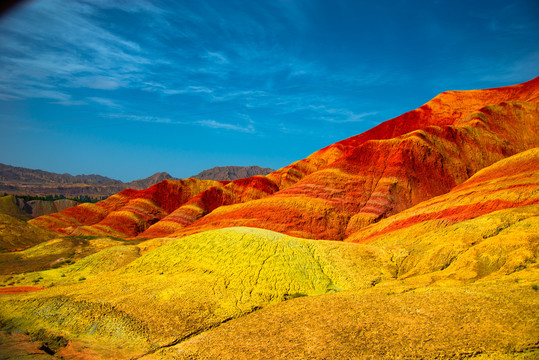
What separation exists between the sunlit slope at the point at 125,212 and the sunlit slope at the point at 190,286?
188 ft

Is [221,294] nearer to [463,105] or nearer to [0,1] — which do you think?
[0,1]

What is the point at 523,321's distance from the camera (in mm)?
12391

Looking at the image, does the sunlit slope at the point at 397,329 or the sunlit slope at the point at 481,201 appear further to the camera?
the sunlit slope at the point at 481,201

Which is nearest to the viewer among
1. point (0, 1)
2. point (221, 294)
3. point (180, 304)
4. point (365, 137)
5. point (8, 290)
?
point (0, 1)

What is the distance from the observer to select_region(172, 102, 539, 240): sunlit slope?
5544 centimetres

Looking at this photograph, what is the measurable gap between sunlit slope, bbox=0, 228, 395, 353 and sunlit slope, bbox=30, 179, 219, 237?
57.2m

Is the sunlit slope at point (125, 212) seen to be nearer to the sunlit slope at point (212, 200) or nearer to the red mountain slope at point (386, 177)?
the sunlit slope at point (212, 200)

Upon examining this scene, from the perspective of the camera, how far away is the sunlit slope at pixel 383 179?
182 ft

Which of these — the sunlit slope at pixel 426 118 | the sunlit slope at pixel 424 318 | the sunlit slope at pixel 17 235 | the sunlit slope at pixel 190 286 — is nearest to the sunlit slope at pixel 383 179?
the sunlit slope at pixel 426 118

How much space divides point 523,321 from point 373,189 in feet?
160

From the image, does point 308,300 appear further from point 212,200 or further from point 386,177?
point 212,200

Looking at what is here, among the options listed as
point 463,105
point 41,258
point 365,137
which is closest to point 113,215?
point 41,258

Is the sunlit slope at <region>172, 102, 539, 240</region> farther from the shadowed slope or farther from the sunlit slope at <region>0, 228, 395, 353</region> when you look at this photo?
the sunlit slope at <region>0, 228, 395, 353</region>

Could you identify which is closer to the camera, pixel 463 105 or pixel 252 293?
pixel 252 293
